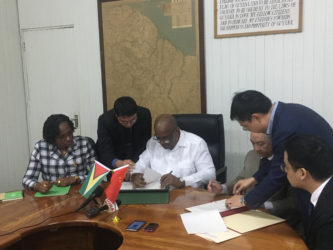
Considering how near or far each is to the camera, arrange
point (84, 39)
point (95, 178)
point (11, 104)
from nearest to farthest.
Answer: point (95, 178) → point (84, 39) → point (11, 104)

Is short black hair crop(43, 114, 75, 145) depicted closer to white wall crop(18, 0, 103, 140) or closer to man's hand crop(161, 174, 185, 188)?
man's hand crop(161, 174, 185, 188)

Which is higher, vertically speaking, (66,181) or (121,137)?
(121,137)

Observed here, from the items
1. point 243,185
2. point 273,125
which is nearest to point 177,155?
point 243,185

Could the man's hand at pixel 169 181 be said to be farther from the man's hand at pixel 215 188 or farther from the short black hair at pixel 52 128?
the short black hair at pixel 52 128

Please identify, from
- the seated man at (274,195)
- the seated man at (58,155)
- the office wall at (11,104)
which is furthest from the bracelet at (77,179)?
the office wall at (11,104)

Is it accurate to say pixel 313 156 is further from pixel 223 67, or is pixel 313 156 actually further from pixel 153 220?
pixel 223 67

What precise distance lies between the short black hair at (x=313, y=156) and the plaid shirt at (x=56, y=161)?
154 centimetres

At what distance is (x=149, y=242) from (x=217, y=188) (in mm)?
715

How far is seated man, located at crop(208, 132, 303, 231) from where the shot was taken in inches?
72.2

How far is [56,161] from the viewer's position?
8.18 ft

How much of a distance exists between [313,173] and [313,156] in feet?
0.26

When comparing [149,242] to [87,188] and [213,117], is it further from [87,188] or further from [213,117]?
[213,117]

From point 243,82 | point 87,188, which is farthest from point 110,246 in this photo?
point 243,82

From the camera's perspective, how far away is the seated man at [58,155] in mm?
2436
